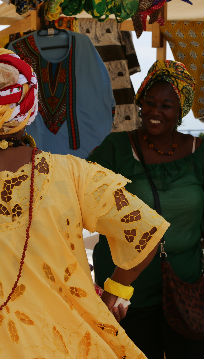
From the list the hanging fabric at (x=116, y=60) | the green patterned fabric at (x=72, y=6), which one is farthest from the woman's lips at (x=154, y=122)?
the hanging fabric at (x=116, y=60)

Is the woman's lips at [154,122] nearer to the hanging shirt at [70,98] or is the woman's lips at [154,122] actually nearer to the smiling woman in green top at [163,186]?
the smiling woman in green top at [163,186]

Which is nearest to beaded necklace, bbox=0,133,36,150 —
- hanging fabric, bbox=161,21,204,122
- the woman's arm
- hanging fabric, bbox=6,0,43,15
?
the woman's arm

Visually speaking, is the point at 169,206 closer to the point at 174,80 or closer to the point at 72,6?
the point at 174,80

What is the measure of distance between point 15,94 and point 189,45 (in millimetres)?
2479

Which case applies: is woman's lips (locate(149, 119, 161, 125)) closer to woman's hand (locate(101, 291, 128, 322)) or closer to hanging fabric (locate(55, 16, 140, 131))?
woman's hand (locate(101, 291, 128, 322))

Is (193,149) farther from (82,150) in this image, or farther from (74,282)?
(74,282)

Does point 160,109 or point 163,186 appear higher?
point 160,109

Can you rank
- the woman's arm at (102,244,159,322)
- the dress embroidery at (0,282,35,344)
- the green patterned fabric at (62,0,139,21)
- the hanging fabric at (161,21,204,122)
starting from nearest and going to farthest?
the dress embroidery at (0,282,35,344) → the woman's arm at (102,244,159,322) → the green patterned fabric at (62,0,139,21) → the hanging fabric at (161,21,204,122)

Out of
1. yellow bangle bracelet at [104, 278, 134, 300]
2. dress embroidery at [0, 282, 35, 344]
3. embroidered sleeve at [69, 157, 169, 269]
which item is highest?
embroidered sleeve at [69, 157, 169, 269]

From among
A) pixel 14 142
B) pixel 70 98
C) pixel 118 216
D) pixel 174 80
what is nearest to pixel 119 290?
pixel 118 216

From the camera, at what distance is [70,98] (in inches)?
130

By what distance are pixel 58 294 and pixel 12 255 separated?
0.18m

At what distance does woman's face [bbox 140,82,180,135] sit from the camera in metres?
2.56

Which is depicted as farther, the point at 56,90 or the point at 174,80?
the point at 56,90
